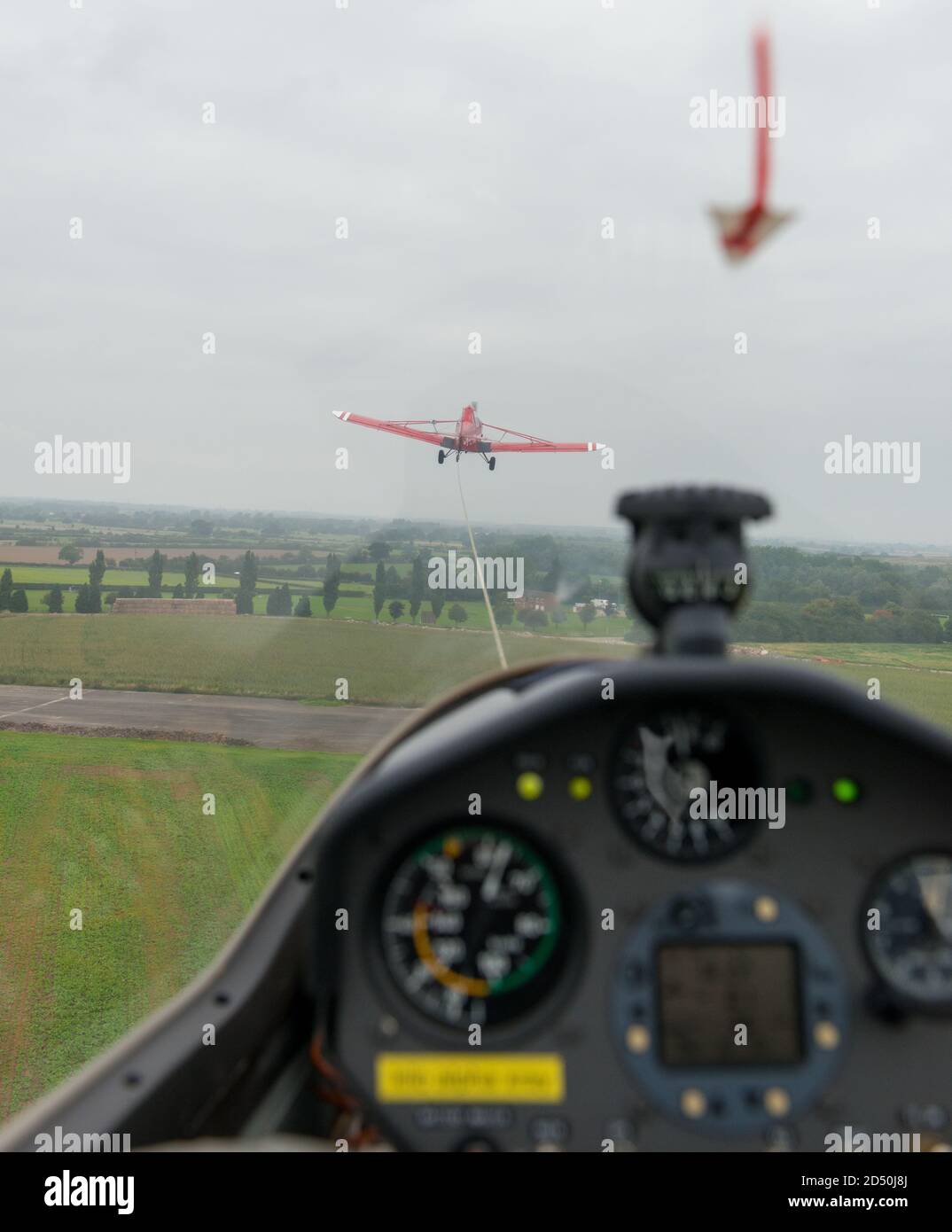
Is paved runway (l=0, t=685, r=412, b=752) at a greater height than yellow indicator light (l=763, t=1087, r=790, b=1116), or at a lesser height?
lesser

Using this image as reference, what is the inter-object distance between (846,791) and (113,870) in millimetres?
12791

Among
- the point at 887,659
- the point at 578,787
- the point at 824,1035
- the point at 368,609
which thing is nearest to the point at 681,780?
the point at 578,787

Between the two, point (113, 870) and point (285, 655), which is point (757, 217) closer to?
point (285, 655)

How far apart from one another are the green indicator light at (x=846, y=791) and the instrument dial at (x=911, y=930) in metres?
0.15

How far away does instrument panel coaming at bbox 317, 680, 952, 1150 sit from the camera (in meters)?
1.87

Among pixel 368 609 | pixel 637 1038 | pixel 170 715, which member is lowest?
pixel 170 715

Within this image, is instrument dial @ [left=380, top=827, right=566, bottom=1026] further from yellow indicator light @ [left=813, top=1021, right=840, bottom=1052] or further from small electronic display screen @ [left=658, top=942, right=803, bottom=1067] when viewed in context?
yellow indicator light @ [left=813, top=1021, right=840, bottom=1052]

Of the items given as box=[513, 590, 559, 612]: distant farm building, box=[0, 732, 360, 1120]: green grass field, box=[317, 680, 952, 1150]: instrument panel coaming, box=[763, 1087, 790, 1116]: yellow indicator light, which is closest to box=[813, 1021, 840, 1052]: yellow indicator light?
box=[317, 680, 952, 1150]: instrument panel coaming

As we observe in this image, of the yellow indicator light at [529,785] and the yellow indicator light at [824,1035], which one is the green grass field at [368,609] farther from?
the yellow indicator light at [824,1035]

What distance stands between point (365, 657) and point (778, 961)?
350cm

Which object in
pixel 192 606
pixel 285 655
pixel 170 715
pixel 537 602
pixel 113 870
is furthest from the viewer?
pixel 170 715

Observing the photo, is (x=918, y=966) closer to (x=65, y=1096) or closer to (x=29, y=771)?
(x=65, y=1096)

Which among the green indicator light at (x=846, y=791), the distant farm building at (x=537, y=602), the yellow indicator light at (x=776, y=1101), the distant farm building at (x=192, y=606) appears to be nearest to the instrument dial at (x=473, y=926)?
the yellow indicator light at (x=776, y=1101)

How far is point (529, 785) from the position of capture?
194 centimetres
